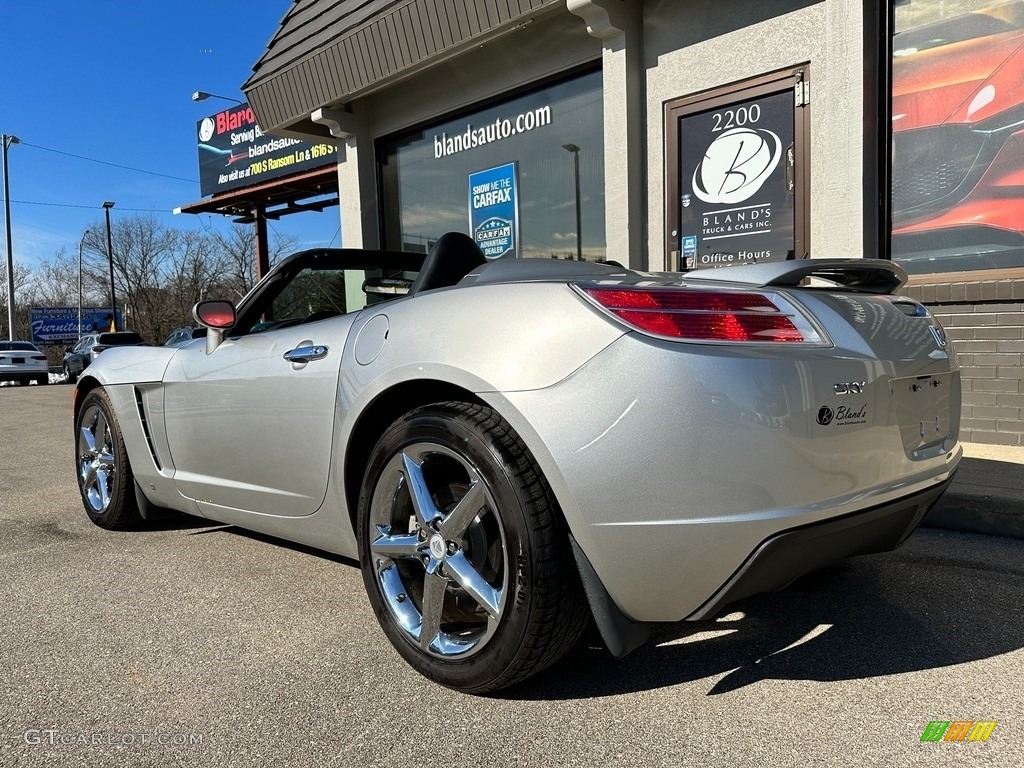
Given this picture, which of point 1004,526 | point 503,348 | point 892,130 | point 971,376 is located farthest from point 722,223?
point 503,348

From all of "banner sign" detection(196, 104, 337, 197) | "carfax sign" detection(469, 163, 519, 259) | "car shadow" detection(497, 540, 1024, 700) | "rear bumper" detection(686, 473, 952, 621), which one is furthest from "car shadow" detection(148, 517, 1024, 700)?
"banner sign" detection(196, 104, 337, 197)

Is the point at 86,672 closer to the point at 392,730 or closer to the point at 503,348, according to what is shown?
the point at 392,730

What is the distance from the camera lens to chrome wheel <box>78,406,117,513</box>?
382 centimetres

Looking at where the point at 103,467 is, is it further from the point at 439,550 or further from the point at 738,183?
the point at 738,183

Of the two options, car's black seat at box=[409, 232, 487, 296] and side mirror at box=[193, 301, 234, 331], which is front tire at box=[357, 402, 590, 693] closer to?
car's black seat at box=[409, 232, 487, 296]

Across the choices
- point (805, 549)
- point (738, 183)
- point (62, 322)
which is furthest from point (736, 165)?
point (62, 322)

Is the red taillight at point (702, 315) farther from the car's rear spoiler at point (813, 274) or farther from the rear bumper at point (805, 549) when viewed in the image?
the rear bumper at point (805, 549)

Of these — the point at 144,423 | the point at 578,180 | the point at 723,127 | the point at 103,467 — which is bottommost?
the point at 103,467

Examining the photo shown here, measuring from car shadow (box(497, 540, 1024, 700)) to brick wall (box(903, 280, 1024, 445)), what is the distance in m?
2.40

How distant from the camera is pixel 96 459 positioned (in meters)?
3.91

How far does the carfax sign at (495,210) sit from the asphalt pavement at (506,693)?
5.31 m

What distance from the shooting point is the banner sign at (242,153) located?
64.5 feet

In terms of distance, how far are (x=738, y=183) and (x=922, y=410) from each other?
416 centimetres

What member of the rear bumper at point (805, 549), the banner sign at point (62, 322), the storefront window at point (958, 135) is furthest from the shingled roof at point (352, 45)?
the banner sign at point (62, 322)
